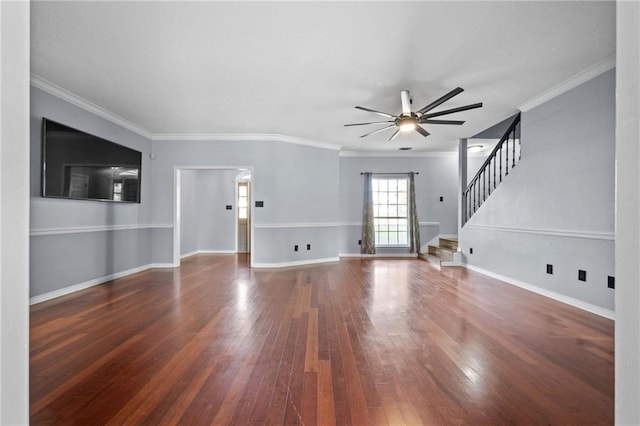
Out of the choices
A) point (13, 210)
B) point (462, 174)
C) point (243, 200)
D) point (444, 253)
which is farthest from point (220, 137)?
point (13, 210)

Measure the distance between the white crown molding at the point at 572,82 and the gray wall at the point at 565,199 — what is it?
0.06 metres

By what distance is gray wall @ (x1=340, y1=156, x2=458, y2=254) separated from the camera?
8.41 m

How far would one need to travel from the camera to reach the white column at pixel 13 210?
0.48 m

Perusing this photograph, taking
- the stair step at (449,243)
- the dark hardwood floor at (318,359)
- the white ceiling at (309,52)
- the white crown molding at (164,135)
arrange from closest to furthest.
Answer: the dark hardwood floor at (318,359)
the white ceiling at (309,52)
the white crown molding at (164,135)
the stair step at (449,243)

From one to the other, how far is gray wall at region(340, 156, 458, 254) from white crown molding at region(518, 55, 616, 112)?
3682mm

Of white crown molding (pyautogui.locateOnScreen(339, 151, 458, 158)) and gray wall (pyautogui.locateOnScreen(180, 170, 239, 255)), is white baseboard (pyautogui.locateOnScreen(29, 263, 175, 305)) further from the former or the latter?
white crown molding (pyautogui.locateOnScreen(339, 151, 458, 158))

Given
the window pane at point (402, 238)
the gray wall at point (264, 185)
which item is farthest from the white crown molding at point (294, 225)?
the window pane at point (402, 238)

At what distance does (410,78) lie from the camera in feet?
12.2

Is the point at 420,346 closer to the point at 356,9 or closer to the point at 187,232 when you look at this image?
the point at 356,9

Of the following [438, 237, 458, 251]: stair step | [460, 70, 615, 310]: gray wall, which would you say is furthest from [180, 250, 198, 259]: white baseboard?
[460, 70, 615, 310]: gray wall

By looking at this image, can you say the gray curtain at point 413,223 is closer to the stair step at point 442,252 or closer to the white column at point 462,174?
the stair step at point 442,252

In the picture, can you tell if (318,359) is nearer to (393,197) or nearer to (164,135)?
(164,135)

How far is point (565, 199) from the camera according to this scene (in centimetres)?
402

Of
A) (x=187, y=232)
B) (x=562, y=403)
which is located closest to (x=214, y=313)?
(x=562, y=403)
